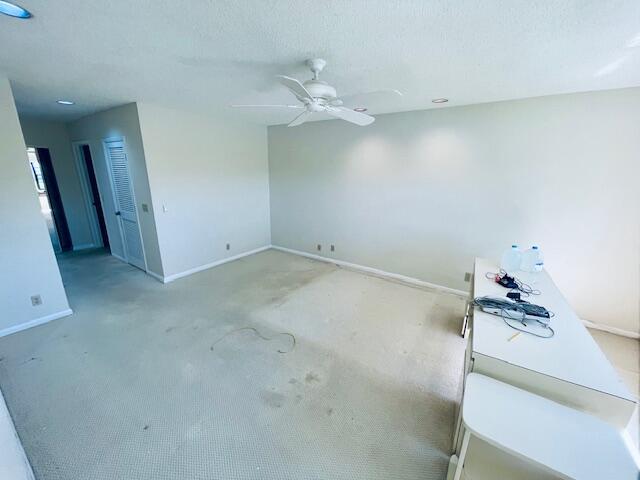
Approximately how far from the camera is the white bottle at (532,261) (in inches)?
89.5

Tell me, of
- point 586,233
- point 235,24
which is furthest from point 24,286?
point 586,233

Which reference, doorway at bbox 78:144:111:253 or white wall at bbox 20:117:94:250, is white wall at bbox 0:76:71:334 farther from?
white wall at bbox 20:117:94:250

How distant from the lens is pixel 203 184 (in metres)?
4.15

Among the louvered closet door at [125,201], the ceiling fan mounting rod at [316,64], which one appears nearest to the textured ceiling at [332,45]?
the ceiling fan mounting rod at [316,64]

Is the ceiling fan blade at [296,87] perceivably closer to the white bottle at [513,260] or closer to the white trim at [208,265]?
the white bottle at [513,260]

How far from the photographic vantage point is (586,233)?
2.74 m

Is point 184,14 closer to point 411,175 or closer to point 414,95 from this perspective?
point 414,95

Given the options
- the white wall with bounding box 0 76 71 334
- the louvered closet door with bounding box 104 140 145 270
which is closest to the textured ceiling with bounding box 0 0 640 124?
the white wall with bounding box 0 76 71 334

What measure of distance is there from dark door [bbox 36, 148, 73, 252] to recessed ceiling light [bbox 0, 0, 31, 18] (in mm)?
4648

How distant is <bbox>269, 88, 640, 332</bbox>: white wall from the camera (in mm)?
2582

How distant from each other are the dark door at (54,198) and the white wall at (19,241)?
3.03 meters

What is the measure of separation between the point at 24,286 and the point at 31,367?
1.01m

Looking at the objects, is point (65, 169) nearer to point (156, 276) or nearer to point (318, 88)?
point (156, 276)

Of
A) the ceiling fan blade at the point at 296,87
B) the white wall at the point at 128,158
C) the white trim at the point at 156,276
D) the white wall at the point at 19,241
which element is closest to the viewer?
the ceiling fan blade at the point at 296,87
